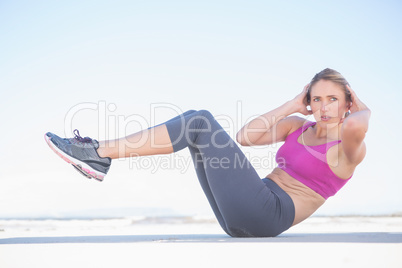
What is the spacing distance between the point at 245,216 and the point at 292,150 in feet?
1.94

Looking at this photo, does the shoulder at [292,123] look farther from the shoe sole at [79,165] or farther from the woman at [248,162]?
Result: the shoe sole at [79,165]

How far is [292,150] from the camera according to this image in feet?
8.47

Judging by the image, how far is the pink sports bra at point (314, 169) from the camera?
2396 mm

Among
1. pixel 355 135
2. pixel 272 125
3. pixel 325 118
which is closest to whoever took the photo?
pixel 355 135

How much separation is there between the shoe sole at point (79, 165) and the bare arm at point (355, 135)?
4.79 feet

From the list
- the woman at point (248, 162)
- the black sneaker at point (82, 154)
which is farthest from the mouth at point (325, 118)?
the black sneaker at point (82, 154)

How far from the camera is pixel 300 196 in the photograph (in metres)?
2.41

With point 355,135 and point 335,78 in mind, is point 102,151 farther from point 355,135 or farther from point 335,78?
point 335,78

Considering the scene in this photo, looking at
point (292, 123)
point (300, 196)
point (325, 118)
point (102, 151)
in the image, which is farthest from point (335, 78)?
point (102, 151)

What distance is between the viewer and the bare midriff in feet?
7.89

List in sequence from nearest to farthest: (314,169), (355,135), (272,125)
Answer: (355,135) → (314,169) → (272,125)

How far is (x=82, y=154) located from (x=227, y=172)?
0.86 metres
